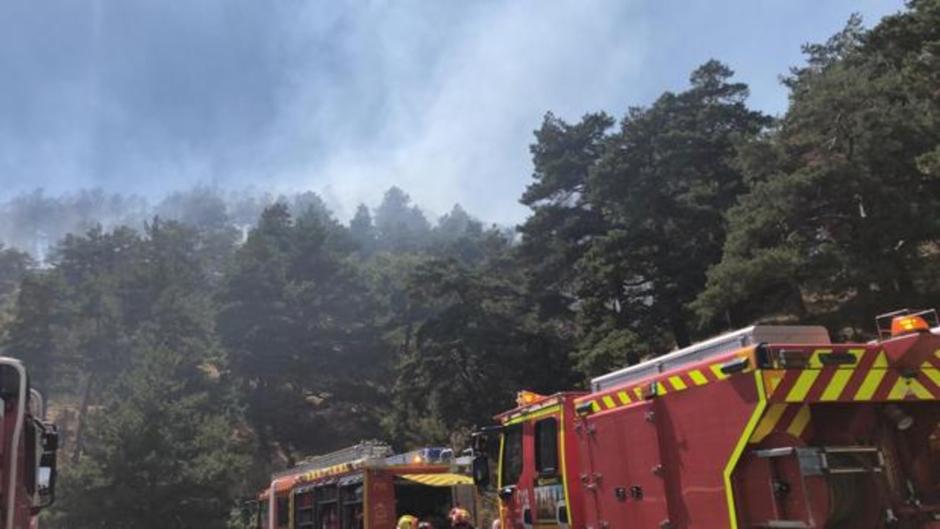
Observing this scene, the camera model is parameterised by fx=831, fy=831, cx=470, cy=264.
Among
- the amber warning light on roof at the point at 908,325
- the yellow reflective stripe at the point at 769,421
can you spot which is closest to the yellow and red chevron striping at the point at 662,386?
the yellow reflective stripe at the point at 769,421

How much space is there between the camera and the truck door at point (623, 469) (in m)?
7.69

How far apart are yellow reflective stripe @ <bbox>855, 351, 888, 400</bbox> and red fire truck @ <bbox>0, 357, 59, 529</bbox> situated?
6.45m

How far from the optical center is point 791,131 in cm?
3356

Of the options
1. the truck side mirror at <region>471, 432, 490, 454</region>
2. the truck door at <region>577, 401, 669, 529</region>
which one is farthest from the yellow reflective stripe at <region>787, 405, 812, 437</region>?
the truck side mirror at <region>471, 432, 490, 454</region>

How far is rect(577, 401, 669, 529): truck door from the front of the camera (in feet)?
25.2

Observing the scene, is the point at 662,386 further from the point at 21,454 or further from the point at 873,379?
the point at 21,454

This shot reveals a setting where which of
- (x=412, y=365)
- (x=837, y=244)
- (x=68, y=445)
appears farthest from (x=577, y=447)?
(x=68, y=445)

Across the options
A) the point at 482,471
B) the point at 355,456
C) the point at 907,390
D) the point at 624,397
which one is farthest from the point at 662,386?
the point at 355,456

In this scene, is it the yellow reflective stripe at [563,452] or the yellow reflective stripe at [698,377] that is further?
the yellow reflective stripe at [563,452]

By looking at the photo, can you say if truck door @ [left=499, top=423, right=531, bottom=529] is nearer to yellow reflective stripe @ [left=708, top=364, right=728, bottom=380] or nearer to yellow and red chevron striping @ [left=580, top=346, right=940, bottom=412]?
yellow reflective stripe @ [left=708, top=364, right=728, bottom=380]

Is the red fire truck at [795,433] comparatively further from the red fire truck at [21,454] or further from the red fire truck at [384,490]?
the red fire truck at [384,490]

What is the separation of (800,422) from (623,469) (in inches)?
80.4

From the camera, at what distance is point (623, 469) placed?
8148 millimetres

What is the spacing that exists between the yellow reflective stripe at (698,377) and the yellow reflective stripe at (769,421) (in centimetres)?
69
